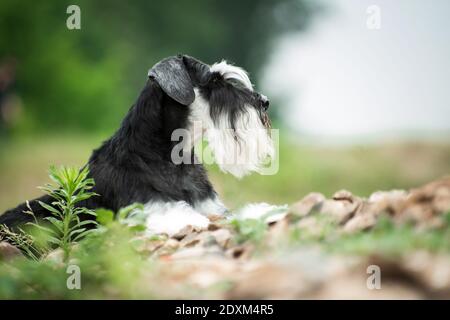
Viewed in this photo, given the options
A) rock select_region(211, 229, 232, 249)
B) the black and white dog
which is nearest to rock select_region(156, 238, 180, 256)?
rock select_region(211, 229, 232, 249)

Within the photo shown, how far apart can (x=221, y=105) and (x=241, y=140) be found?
39 centimetres

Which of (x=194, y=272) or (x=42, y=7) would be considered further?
(x=42, y=7)

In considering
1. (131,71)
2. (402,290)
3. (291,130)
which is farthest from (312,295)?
(131,71)

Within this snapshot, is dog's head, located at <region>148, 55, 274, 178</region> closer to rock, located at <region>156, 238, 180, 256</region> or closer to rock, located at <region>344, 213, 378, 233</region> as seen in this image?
rock, located at <region>156, 238, 180, 256</region>

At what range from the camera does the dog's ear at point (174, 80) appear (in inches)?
240

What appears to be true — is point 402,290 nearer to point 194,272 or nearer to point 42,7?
point 194,272

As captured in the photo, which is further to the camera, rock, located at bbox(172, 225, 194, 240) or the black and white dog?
the black and white dog

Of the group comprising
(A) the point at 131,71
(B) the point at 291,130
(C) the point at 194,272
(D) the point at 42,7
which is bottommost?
(C) the point at 194,272

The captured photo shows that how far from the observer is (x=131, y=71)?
26172mm

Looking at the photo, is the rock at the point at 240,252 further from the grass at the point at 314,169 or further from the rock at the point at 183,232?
the grass at the point at 314,169

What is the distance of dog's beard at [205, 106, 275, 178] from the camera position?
6242 millimetres
